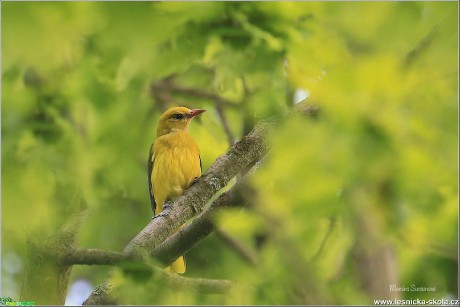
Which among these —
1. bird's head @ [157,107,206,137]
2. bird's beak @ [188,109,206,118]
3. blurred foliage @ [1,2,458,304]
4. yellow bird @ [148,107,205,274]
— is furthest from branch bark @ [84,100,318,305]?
bird's head @ [157,107,206,137]

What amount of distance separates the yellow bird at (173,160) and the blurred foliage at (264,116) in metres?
0.15

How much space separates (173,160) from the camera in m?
5.52

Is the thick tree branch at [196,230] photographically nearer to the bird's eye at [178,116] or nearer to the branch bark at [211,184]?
the branch bark at [211,184]

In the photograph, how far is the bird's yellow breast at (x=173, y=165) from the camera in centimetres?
538

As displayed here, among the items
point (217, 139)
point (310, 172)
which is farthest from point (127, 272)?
point (217, 139)

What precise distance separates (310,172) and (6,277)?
12.8ft

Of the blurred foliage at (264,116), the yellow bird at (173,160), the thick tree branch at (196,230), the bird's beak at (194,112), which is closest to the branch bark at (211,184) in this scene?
the thick tree branch at (196,230)

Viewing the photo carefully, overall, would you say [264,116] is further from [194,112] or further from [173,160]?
[194,112]

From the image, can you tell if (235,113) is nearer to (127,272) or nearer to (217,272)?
(217,272)

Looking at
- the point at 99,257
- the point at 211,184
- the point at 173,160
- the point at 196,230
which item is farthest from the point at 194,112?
the point at 99,257

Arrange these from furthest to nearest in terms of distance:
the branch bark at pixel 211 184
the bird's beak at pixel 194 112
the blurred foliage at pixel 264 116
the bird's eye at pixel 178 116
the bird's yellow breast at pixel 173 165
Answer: the bird's eye at pixel 178 116
the bird's beak at pixel 194 112
the bird's yellow breast at pixel 173 165
the branch bark at pixel 211 184
the blurred foliage at pixel 264 116

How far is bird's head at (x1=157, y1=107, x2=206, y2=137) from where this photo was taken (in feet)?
19.1

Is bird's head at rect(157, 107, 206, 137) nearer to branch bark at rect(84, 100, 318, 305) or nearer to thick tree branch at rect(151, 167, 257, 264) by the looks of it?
branch bark at rect(84, 100, 318, 305)

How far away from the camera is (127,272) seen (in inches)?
91.2
